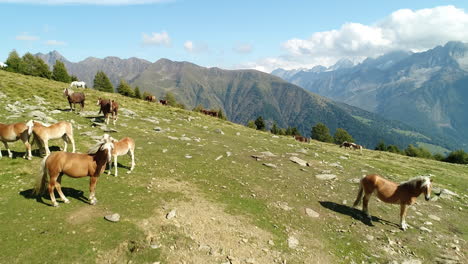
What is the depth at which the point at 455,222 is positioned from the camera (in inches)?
577

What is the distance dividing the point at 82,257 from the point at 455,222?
19.6 meters

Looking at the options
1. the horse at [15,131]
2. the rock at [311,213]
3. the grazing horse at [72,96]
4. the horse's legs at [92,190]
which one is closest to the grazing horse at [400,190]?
the rock at [311,213]

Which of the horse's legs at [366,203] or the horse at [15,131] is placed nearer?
the horse's legs at [366,203]

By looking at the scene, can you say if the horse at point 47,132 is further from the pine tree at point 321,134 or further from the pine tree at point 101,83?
the pine tree at point 321,134

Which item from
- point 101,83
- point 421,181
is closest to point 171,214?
point 421,181

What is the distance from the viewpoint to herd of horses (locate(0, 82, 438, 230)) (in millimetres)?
10203

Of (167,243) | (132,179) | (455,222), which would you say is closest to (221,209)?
(167,243)

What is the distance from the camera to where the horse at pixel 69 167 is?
33.1ft

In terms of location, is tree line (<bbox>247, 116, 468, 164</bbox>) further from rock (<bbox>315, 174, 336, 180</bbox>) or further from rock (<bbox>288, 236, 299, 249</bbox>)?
rock (<bbox>288, 236, 299, 249</bbox>)

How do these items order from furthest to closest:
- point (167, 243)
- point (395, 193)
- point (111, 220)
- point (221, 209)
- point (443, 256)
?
point (395, 193) < point (221, 209) < point (443, 256) < point (111, 220) < point (167, 243)

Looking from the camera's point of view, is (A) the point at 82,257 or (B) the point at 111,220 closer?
(A) the point at 82,257

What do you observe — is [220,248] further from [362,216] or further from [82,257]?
[362,216]

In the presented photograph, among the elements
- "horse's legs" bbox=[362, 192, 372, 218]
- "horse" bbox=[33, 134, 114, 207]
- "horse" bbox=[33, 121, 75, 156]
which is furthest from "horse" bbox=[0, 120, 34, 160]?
"horse's legs" bbox=[362, 192, 372, 218]

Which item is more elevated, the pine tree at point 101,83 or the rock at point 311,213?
the pine tree at point 101,83
